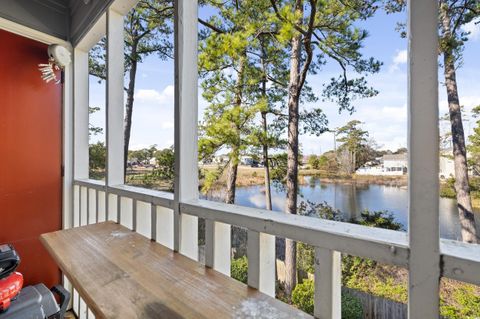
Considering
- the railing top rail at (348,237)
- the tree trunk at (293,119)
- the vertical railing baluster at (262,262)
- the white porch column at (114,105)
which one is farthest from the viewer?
the tree trunk at (293,119)

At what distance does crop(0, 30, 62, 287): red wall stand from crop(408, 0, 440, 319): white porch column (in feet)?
8.26

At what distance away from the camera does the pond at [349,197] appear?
116cm

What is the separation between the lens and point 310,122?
10.4 ft

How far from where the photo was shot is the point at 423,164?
20.5 inches

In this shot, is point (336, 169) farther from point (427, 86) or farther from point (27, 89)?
point (27, 89)

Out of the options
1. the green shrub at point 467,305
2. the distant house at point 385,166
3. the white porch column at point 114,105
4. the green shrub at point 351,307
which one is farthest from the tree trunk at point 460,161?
the green shrub at point 351,307

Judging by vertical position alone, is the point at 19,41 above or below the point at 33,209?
above

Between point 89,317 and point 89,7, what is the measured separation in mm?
2288

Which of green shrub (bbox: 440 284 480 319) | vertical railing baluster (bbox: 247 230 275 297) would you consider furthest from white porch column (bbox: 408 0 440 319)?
green shrub (bbox: 440 284 480 319)

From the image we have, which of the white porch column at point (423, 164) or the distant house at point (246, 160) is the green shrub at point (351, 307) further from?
the white porch column at point (423, 164)

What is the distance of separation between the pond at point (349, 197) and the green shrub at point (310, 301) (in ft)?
3.61

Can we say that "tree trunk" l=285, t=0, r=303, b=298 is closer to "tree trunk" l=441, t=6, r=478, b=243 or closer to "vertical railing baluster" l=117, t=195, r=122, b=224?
"tree trunk" l=441, t=6, r=478, b=243

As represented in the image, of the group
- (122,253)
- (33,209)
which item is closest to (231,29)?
(33,209)

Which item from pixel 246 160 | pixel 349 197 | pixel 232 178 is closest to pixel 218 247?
pixel 349 197
